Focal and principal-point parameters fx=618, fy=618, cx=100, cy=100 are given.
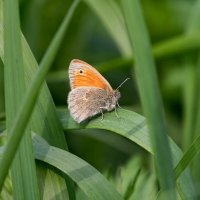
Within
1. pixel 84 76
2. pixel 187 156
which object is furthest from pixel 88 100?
pixel 187 156

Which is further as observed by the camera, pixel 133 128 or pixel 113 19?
pixel 113 19

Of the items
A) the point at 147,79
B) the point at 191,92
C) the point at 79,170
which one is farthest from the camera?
the point at 191,92

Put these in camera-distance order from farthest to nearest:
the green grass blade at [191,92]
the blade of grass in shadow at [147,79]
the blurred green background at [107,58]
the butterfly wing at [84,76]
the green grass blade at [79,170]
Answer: the blurred green background at [107,58]
the green grass blade at [191,92]
the butterfly wing at [84,76]
the green grass blade at [79,170]
the blade of grass in shadow at [147,79]

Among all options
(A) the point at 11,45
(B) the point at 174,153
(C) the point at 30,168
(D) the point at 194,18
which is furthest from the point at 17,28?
(D) the point at 194,18

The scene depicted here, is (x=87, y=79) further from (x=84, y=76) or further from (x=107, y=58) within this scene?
(x=107, y=58)

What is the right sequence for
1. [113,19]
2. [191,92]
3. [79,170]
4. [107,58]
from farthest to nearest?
[107,58] < [113,19] < [191,92] < [79,170]

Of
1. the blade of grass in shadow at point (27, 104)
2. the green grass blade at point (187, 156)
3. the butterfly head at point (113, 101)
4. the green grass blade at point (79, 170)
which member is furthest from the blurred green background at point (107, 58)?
the blade of grass in shadow at point (27, 104)

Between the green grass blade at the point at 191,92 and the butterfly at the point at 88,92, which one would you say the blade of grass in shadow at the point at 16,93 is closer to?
the butterfly at the point at 88,92
